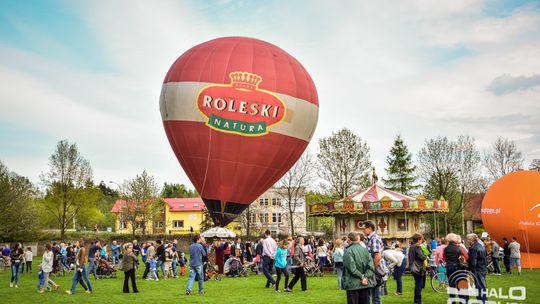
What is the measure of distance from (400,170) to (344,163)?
13.0 metres

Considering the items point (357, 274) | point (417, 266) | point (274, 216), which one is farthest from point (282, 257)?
point (274, 216)

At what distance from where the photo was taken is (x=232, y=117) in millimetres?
30125

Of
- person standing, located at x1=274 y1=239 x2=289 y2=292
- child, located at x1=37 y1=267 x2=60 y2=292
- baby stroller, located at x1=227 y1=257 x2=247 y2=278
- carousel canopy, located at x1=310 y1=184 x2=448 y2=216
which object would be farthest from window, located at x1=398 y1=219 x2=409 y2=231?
child, located at x1=37 y1=267 x2=60 y2=292

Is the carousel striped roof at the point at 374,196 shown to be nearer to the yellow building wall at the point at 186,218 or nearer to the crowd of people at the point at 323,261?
the crowd of people at the point at 323,261

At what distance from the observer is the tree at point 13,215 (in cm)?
4531

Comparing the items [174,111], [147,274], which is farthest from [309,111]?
[147,274]

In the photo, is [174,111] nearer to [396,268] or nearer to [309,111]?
[309,111]

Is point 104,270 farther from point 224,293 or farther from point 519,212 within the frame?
point 519,212

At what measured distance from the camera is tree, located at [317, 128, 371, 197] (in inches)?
2210

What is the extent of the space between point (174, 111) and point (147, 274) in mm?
10900

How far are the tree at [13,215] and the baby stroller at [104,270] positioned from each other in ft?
81.8

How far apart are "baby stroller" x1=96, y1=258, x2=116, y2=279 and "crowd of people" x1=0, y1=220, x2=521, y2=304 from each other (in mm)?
47
